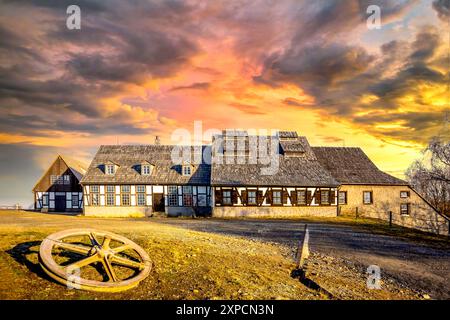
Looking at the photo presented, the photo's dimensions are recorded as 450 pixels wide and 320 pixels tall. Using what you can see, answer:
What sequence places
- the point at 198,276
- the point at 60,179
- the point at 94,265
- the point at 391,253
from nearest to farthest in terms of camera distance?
the point at 94,265
the point at 198,276
the point at 391,253
the point at 60,179

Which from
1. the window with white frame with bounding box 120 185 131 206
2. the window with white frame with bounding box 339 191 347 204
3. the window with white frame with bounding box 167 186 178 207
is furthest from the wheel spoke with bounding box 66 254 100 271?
the window with white frame with bounding box 339 191 347 204

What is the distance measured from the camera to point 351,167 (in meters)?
35.8

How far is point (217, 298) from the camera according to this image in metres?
7.68

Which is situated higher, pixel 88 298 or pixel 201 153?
pixel 201 153

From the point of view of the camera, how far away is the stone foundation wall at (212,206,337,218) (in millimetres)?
30156

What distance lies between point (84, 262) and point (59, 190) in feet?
115

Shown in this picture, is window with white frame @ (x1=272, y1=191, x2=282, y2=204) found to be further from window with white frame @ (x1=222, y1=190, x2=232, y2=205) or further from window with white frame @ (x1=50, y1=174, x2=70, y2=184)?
window with white frame @ (x1=50, y1=174, x2=70, y2=184)

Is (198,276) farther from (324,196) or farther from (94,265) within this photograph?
(324,196)

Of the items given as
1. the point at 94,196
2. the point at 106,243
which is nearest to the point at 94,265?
the point at 106,243

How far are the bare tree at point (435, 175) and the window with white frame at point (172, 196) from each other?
22112 millimetres

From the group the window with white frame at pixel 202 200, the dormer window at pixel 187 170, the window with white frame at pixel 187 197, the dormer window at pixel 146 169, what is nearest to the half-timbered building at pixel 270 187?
the window with white frame at pixel 202 200

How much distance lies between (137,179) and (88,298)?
26.2 meters
